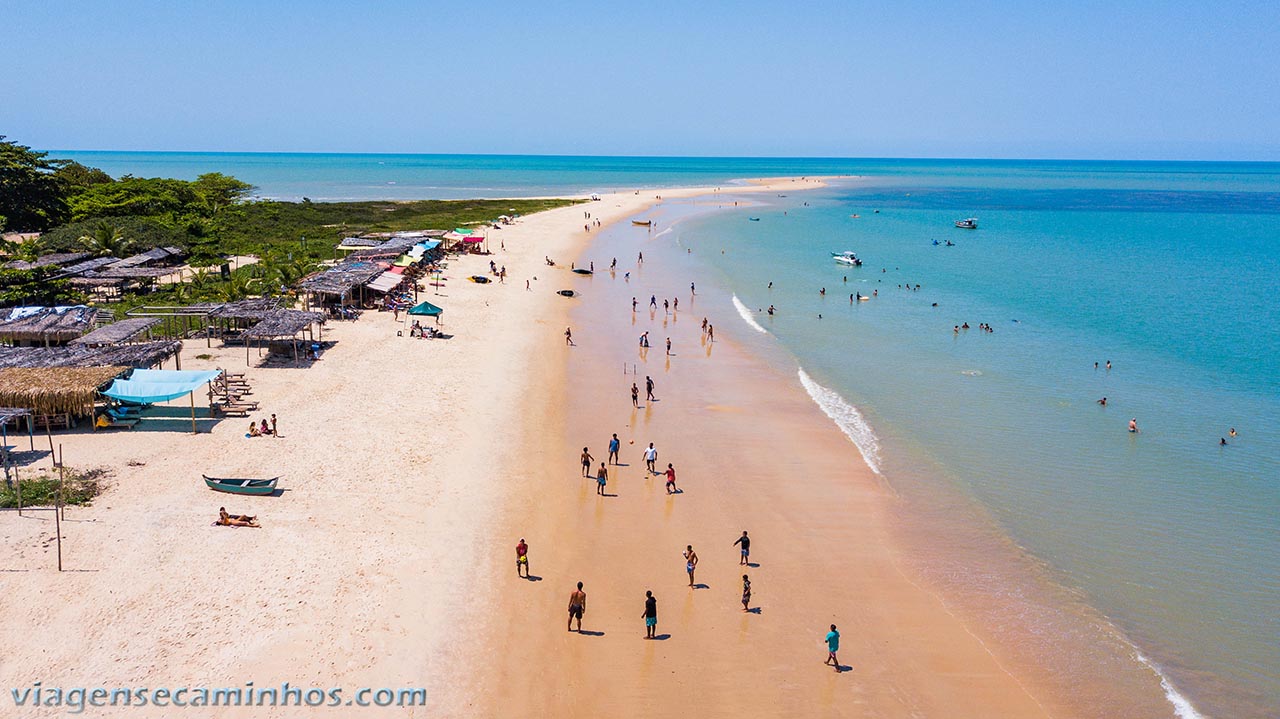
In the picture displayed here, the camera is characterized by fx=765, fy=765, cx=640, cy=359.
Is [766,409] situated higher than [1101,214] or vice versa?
[1101,214]

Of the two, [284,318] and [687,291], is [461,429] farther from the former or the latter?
A: [687,291]

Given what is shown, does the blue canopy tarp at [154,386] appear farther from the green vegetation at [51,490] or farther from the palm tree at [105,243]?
the palm tree at [105,243]

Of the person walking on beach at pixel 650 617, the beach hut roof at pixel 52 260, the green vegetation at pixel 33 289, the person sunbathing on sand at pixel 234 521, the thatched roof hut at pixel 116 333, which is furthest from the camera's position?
the beach hut roof at pixel 52 260

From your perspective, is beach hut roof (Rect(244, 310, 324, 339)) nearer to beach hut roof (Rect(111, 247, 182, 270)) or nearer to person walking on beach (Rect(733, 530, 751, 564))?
beach hut roof (Rect(111, 247, 182, 270))

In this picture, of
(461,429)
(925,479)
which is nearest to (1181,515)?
(925,479)

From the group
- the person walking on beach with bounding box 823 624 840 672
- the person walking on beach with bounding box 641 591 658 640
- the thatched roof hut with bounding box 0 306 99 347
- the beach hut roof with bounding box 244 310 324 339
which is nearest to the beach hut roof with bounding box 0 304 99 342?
the thatched roof hut with bounding box 0 306 99 347

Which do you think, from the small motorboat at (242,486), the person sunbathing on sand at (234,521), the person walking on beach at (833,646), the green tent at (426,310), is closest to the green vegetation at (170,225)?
the green tent at (426,310)

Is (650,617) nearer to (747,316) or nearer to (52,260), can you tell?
Result: (747,316)
